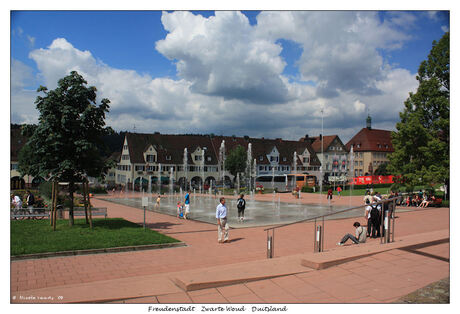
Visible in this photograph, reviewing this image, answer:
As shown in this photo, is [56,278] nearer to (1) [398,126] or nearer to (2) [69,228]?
(2) [69,228]

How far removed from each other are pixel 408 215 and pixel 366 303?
18754 millimetres

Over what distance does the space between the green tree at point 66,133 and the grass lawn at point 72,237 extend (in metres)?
1.39

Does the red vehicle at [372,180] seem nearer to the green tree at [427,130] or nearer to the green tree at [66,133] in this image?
the green tree at [427,130]

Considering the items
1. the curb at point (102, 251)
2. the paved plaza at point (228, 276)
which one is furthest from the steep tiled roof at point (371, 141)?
the curb at point (102, 251)

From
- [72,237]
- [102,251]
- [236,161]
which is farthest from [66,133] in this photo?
[236,161]

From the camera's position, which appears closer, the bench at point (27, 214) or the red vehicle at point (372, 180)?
the bench at point (27, 214)

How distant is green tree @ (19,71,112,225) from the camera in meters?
14.9

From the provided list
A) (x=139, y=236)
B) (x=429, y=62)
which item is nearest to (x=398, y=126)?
(x=429, y=62)

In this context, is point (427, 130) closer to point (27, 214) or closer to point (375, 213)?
point (375, 213)

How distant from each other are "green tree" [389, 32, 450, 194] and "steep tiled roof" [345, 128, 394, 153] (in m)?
72.0

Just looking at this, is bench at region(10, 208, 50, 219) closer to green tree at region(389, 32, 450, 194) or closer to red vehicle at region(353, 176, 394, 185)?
green tree at region(389, 32, 450, 194)

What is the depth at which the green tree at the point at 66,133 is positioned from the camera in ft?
49.0

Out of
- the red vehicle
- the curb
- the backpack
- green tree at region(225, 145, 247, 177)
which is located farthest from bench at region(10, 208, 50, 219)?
green tree at region(225, 145, 247, 177)
